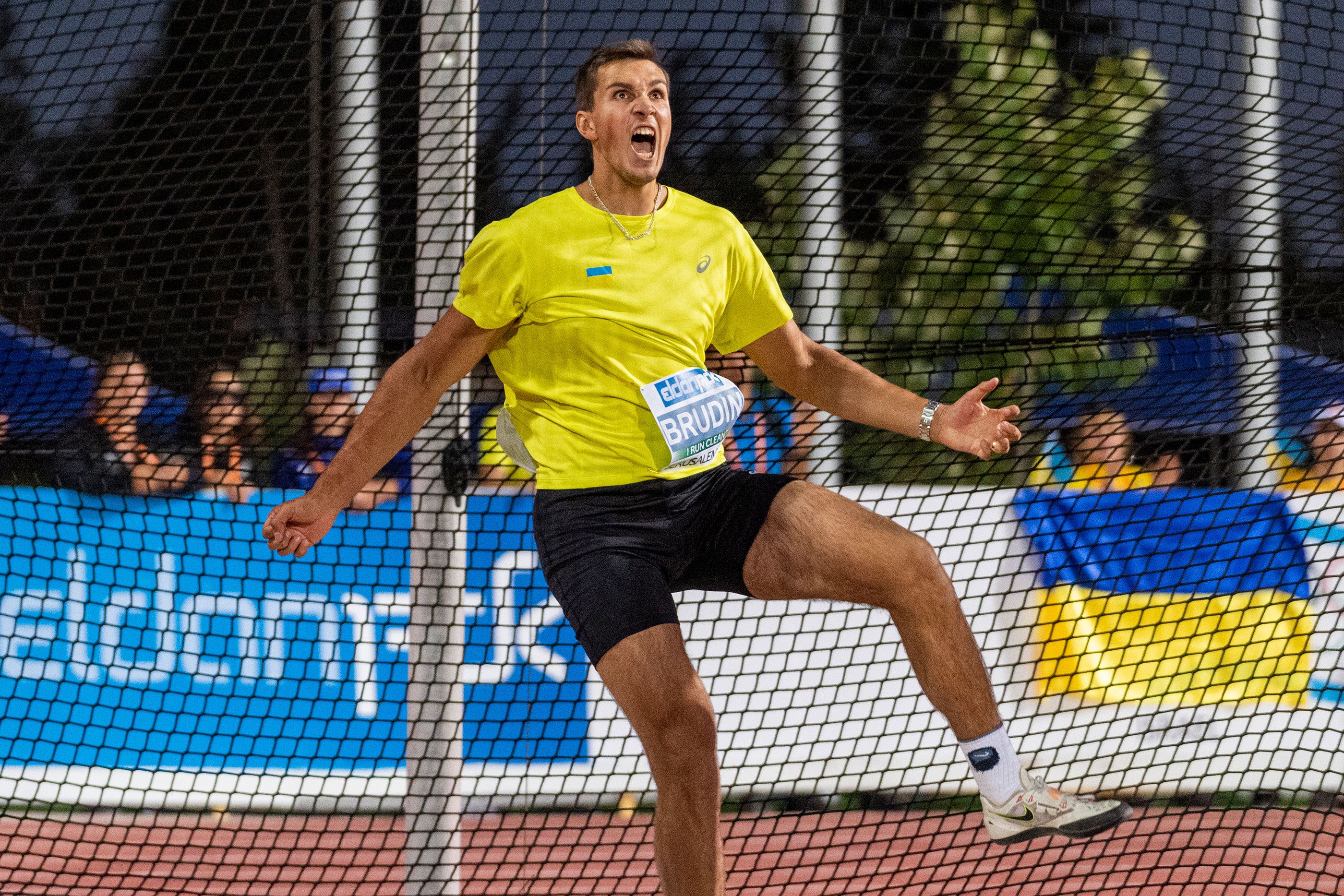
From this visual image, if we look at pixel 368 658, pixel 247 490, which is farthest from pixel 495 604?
pixel 247 490

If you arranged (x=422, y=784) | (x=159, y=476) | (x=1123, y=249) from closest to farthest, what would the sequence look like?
(x=422, y=784), (x=159, y=476), (x=1123, y=249)

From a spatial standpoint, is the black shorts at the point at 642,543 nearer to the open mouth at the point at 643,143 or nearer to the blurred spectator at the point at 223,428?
the open mouth at the point at 643,143

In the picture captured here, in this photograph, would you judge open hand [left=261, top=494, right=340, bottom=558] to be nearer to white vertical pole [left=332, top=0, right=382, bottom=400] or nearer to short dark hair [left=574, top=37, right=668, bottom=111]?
short dark hair [left=574, top=37, right=668, bottom=111]

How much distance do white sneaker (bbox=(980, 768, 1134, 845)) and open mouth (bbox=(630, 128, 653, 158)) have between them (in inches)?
59.7

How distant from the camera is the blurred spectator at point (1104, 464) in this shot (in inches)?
216

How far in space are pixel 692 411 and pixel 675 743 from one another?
69cm

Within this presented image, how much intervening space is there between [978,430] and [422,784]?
6.59 ft

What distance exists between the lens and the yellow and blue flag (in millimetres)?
5402

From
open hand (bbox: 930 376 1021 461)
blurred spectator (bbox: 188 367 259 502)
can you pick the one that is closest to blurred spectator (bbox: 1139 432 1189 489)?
open hand (bbox: 930 376 1021 461)

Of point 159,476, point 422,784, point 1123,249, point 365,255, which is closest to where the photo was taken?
point 422,784

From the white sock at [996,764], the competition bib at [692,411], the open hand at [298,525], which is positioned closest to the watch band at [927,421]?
the competition bib at [692,411]

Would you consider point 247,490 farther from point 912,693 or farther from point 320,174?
point 912,693

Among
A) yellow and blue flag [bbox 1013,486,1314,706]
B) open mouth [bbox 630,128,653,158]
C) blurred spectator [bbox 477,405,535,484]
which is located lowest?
yellow and blue flag [bbox 1013,486,1314,706]

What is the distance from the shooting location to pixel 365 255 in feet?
20.7
